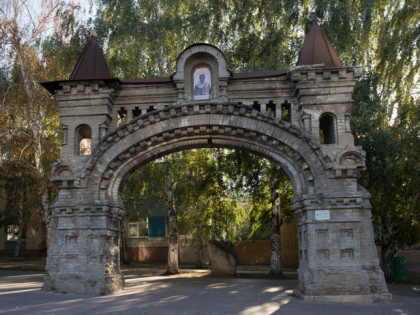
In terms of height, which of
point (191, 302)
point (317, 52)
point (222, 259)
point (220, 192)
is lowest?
point (191, 302)

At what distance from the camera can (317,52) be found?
35.9 ft

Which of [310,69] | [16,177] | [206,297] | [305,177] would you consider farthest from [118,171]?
[16,177]

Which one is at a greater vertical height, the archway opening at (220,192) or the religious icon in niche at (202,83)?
the religious icon in niche at (202,83)

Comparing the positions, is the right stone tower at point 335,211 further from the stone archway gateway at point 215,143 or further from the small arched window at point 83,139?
the small arched window at point 83,139

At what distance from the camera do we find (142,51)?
17.4 m

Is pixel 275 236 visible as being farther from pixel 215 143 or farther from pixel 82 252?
pixel 82 252

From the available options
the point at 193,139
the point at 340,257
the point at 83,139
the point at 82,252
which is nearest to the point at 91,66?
the point at 83,139

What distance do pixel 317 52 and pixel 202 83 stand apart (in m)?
3.40

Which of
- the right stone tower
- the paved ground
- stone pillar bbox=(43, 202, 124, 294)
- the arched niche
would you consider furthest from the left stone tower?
the right stone tower

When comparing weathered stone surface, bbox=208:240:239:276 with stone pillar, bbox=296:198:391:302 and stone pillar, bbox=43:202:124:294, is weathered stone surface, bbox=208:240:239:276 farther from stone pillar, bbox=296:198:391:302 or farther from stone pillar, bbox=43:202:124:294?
stone pillar, bbox=296:198:391:302

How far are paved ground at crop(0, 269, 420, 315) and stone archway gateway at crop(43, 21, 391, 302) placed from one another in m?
0.65

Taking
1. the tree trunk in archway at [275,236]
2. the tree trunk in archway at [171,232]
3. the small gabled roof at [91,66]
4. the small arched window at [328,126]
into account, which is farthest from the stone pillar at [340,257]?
the tree trunk in archway at [171,232]

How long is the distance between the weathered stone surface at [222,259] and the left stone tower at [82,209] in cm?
532

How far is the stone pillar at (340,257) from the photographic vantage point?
30.3 feet
